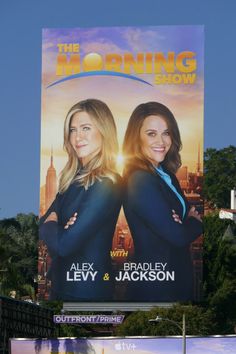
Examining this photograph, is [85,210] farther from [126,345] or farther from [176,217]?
[126,345]

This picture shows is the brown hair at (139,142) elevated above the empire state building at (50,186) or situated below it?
above

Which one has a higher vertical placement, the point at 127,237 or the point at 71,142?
the point at 71,142

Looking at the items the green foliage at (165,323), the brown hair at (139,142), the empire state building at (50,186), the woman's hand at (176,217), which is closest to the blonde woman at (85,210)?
the empire state building at (50,186)

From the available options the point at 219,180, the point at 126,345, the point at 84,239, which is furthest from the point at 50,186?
the point at 219,180

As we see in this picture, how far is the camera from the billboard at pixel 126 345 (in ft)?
251

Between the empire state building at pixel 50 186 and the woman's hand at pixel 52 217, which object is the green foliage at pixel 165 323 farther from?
the empire state building at pixel 50 186

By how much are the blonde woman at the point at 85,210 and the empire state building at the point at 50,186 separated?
1.48 feet

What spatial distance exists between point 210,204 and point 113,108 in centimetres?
9367

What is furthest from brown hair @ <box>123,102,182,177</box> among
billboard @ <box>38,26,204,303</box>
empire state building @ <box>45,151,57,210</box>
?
empire state building @ <box>45,151,57,210</box>

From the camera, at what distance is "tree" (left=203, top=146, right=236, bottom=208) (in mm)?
193750

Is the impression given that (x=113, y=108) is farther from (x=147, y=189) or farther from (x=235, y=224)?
(x=235, y=224)

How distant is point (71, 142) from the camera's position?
103188 mm

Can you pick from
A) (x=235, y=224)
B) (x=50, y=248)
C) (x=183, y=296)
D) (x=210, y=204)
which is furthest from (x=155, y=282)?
(x=210, y=204)

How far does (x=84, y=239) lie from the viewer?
334 ft
